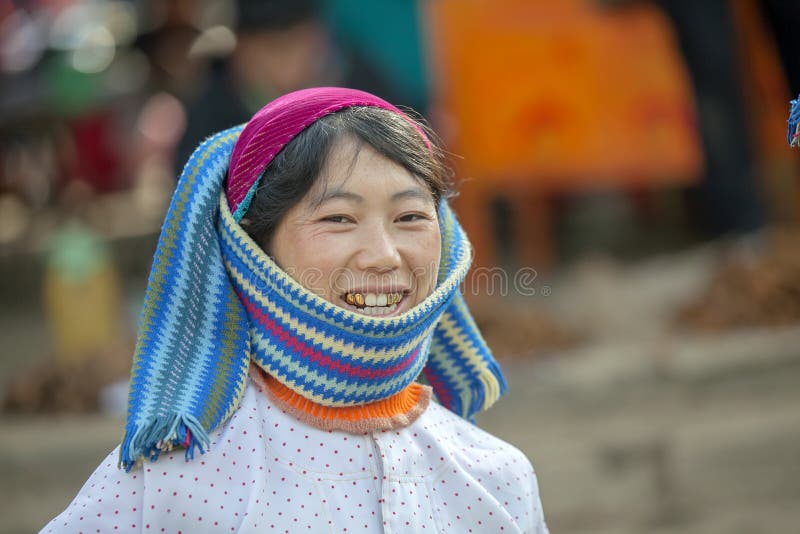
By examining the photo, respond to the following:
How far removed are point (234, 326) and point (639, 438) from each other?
8.67 ft

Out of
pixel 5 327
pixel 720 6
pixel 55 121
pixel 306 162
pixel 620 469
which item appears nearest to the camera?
pixel 306 162

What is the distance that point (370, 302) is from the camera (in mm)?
2012

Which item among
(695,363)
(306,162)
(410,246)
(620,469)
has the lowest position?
(620,469)

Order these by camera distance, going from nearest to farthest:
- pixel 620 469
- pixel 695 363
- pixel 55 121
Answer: pixel 620 469 → pixel 695 363 → pixel 55 121

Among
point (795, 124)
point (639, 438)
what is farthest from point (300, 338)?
point (639, 438)

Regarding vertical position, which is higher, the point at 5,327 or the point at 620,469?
the point at 5,327

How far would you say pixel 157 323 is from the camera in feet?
6.60

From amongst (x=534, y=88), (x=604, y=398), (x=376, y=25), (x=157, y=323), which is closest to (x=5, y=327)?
(x=376, y=25)

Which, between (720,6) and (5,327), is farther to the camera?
(5,327)

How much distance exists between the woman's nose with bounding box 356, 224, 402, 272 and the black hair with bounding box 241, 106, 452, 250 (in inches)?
5.2

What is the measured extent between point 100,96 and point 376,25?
3.28 m

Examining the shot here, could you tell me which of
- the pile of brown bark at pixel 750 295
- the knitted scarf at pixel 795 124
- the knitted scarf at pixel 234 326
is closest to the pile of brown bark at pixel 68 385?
the pile of brown bark at pixel 750 295

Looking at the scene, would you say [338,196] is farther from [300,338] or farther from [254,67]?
[254,67]

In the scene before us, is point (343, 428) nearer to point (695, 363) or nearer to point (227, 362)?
point (227, 362)
